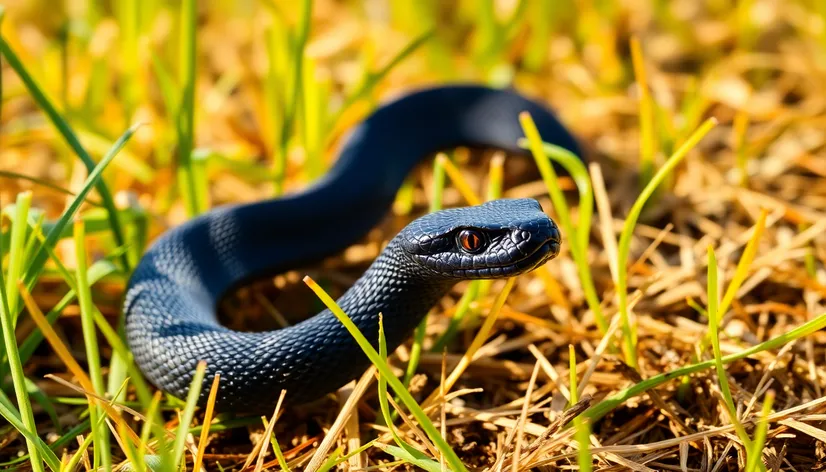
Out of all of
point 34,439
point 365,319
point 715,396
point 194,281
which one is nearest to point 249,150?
point 194,281

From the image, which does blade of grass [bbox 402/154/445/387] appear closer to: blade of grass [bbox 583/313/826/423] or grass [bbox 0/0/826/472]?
grass [bbox 0/0/826/472]

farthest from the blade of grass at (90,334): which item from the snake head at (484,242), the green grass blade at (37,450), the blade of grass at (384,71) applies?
the blade of grass at (384,71)

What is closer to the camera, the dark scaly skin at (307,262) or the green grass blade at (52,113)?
the dark scaly skin at (307,262)

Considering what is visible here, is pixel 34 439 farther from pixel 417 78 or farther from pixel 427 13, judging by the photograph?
pixel 427 13

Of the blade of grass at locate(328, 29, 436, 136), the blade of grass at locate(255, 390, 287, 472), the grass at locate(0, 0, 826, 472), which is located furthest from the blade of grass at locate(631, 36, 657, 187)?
the blade of grass at locate(255, 390, 287, 472)

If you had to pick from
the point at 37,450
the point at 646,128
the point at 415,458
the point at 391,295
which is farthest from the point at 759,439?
the point at 646,128

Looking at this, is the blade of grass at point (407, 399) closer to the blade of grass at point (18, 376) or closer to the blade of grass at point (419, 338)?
the blade of grass at point (419, 338)
